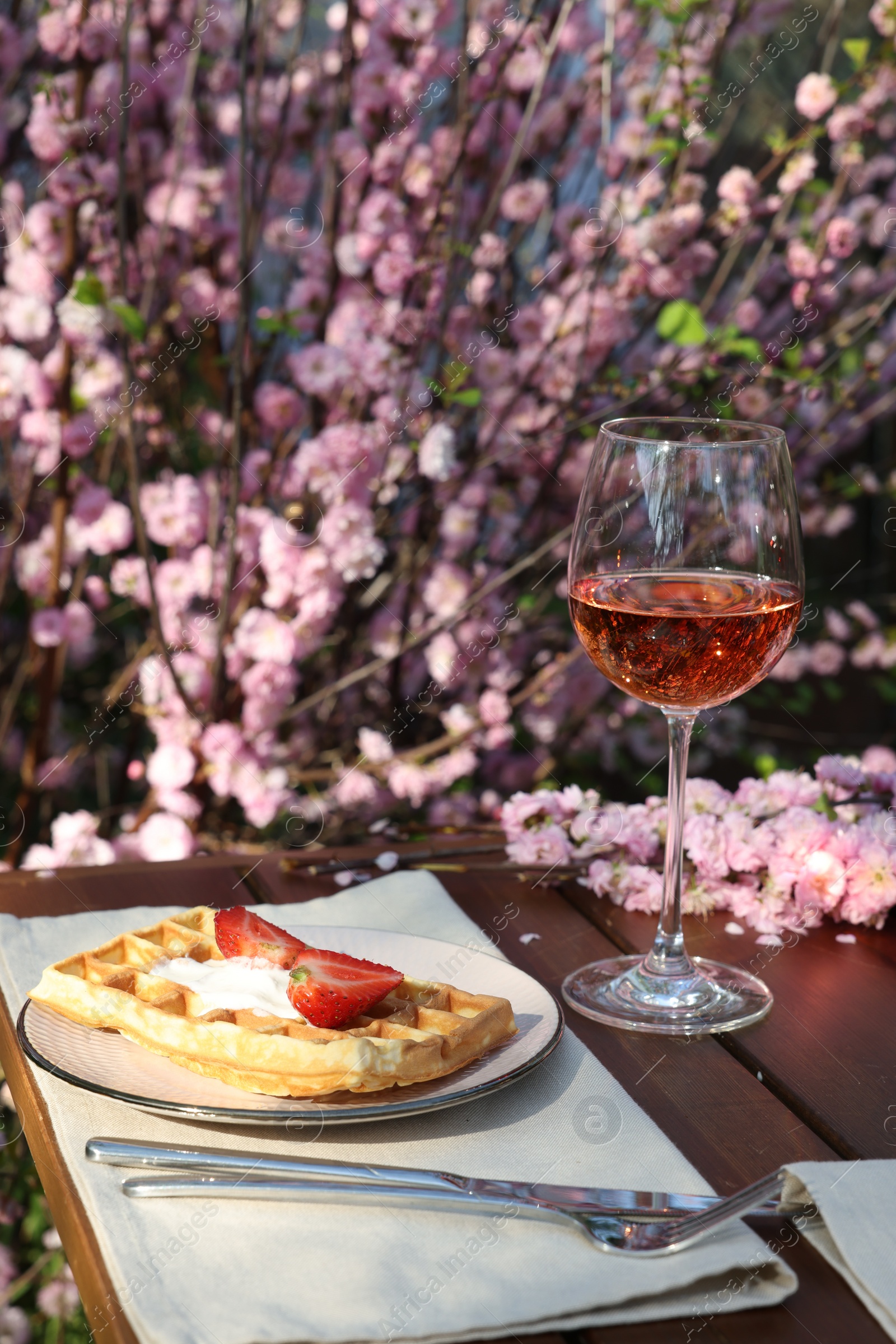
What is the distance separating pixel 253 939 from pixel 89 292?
1.31 meters

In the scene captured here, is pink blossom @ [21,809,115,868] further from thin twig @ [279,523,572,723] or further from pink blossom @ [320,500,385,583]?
pink blossom @ [320,500,385,583]

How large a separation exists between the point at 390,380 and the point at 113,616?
1100 mm

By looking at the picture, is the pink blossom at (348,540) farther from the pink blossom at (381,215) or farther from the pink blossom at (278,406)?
the pink blossom at (381,215)

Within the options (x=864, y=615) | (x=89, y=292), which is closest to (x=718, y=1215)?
(x=89, y=292)

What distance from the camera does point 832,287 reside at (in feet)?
8.98

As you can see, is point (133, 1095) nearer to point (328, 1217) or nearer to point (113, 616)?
point (328, 1217)

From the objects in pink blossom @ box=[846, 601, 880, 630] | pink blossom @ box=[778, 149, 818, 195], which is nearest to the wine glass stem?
pink blossom @ box=[778, 149, 818, 195]

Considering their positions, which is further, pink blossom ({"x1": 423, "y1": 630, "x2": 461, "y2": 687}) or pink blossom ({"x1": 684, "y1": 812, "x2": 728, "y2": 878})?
pink blossom ({"x1": 423, "y1": 630, "x2": 461, "y2": 687})

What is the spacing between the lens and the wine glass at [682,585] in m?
0.87

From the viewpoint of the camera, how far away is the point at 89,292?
6.15 ft

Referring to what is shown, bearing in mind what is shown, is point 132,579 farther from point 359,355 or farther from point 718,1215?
point 718,1215

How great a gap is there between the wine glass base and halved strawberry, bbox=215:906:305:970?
0.21 metres

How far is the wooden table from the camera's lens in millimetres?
598

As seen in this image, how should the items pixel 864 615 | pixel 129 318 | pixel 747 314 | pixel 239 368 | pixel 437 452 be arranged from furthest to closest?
pixel 864 615 → pixel 747 314 → pixel 437 452 → pixel 239 368 → pixel 129 318
